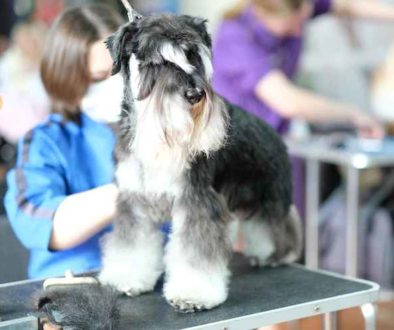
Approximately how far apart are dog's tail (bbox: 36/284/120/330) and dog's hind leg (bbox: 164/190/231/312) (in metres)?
0.15

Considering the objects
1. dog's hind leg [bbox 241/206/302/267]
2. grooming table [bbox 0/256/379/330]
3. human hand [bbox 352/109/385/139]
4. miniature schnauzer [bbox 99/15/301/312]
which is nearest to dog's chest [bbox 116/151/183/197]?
miniature schnauzer [bbox 99/15/301/312]

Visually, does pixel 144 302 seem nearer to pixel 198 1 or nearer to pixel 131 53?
pixel 131 53

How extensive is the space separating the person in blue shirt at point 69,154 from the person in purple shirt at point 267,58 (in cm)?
111

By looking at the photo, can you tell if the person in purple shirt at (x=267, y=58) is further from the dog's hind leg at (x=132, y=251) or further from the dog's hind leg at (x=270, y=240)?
the dog's hind leg at (x=132, y=251)

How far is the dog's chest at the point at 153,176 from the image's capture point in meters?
1.55

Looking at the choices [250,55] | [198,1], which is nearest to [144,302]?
[250,55]

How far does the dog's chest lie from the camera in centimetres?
155

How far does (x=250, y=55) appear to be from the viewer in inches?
124

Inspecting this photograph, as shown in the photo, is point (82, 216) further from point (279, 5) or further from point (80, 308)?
point (279, 5)

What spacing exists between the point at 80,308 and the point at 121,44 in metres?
0.52

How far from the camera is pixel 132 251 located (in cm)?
167

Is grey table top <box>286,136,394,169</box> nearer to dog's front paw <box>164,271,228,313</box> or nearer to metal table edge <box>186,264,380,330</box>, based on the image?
metal table edge <box>186,264,380,330</box>

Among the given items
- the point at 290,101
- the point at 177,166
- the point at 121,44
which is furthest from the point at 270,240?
the point at 290,101

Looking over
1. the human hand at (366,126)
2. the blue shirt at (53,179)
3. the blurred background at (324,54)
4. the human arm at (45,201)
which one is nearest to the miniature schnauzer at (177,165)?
the human arm at (45,201)
